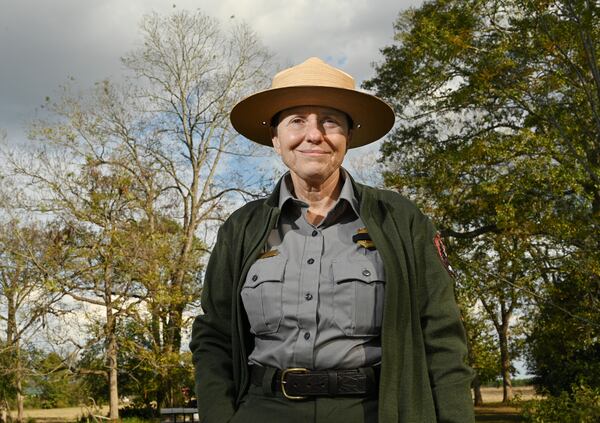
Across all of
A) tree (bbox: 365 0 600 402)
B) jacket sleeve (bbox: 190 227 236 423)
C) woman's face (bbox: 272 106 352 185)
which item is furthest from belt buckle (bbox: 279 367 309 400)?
tree (bbox: 365 0 600 402)

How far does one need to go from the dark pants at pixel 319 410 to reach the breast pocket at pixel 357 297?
0.20 meters

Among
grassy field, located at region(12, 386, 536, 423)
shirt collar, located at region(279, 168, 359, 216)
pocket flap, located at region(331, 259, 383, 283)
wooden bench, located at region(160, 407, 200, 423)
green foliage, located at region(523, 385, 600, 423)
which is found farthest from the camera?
grassy field, located at region(12, 386, 536, 423)


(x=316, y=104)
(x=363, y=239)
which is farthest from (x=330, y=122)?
(x=363, y=239)

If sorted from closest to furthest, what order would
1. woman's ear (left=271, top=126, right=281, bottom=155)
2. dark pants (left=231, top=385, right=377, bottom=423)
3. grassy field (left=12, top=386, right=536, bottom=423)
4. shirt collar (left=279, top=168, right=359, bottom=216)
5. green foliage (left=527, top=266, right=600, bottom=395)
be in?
dark pants (left=231, top=385, right=377, bottom=423)
shirt collar (left=279, top=168, right=359, bottom=216)
woman's ear (left=271, top=126, right=281, bottom=155)
green foliage (left=527, top=266, right=600, bottom=395)
grassy field (left=12, top=386, right=536, bottom=423)

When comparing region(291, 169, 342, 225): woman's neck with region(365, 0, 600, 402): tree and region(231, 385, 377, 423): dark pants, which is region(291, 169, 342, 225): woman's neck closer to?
region(231, 385, 377, 423): dark pants

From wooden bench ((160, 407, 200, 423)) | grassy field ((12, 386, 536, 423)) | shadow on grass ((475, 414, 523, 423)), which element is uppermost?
wooden bench ((160, 407, 200, 423))

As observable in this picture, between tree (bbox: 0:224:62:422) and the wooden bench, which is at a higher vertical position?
tree (bbox: 0:224:62:422)

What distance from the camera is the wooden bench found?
15133mm

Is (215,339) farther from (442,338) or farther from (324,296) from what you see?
(442,338)

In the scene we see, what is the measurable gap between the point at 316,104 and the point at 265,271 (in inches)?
24.1

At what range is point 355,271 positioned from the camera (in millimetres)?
2285

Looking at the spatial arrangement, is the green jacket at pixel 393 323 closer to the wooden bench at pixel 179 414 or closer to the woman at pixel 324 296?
the woman at pixel 324 296

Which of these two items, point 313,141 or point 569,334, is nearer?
point 313,141

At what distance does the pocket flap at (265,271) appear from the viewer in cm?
237
